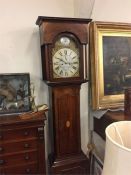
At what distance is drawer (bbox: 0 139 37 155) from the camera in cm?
163

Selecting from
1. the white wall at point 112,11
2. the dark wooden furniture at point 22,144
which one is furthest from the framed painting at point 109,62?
the dark wooden furniture at point 22,144

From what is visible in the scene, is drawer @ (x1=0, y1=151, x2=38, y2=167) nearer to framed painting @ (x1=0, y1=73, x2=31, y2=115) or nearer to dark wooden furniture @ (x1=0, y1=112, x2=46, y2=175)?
dark wooden furniture @ (x1=0, y1=112, x2=46, y2=175)

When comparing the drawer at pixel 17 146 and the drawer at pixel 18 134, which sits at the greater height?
the drawer at pixel 18 134

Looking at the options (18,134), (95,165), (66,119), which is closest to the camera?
(18,134)

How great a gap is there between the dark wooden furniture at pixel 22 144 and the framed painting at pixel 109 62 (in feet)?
2.16

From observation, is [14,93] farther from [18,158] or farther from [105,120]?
[105,120]

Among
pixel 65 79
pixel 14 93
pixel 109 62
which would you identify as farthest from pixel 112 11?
pixel 14 93

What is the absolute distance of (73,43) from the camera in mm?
1744

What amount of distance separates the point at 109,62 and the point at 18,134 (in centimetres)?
116

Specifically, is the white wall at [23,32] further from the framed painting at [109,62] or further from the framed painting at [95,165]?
the framed painting at [95,165]

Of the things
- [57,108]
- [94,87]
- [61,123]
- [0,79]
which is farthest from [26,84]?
[94,87]

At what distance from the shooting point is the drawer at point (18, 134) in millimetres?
1616

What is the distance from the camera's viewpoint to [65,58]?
173 centimetres

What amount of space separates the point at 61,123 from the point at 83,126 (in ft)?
1.37
